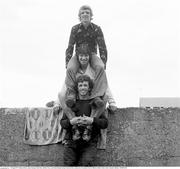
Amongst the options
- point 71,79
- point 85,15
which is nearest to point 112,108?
point 71,79

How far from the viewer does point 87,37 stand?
570 cm

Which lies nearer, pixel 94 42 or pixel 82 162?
pixel 82 162

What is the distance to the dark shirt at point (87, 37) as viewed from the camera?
5.70m

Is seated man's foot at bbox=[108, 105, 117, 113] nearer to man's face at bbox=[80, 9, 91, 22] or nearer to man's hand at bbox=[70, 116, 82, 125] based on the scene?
man's hand at bbox=[70, 116, 82, 125]

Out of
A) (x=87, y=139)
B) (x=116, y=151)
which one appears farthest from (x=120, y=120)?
(x=87, y=139)

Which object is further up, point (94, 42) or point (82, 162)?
point (94, 42)

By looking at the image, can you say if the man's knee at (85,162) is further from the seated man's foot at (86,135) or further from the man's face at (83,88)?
the man's face at (83,88)

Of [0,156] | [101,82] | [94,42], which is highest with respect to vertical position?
[94,42]

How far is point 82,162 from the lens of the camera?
16.7 feet

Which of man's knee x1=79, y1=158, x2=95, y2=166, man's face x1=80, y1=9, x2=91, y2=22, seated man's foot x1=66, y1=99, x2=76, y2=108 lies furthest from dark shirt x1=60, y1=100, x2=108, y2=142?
man's face x1=80, y1=9, x2=91, y2=22

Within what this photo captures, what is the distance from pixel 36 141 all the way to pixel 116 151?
947mm

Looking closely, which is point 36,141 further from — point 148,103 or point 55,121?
point 148,103

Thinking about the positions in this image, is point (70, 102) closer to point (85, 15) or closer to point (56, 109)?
point (56, 109)

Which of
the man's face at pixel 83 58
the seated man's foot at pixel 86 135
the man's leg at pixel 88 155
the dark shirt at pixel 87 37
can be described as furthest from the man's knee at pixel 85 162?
the dark shirt at pixel 87 37
